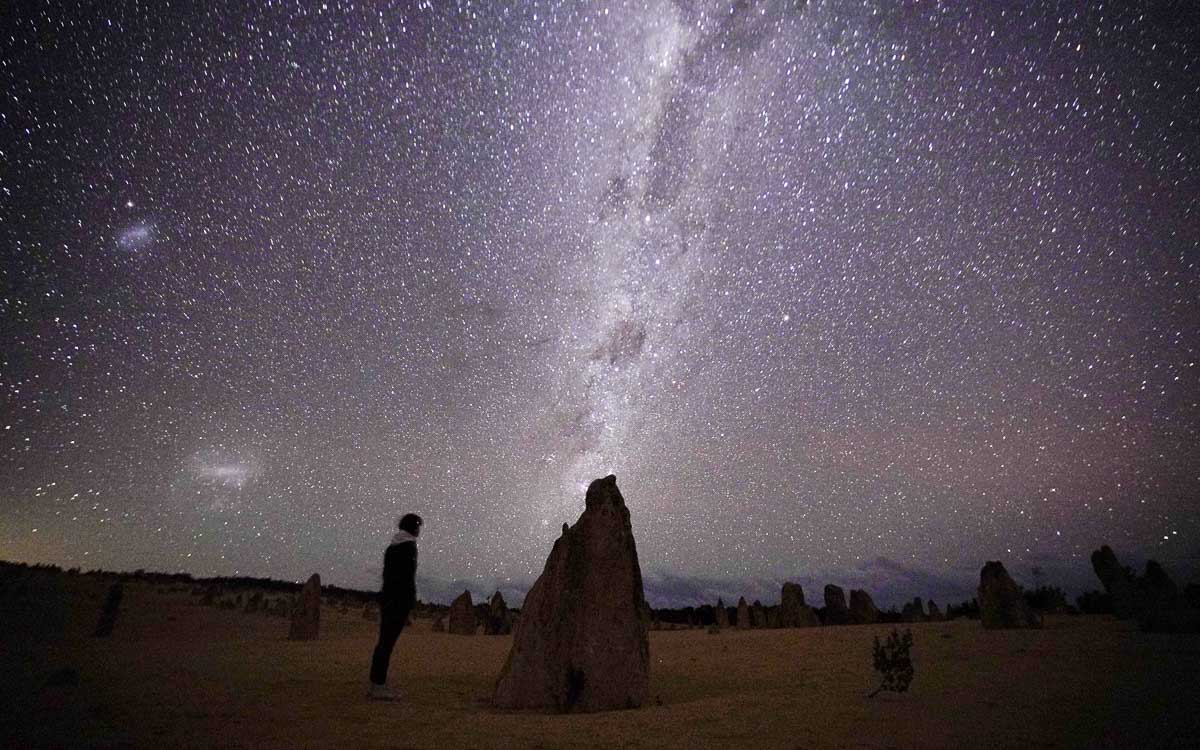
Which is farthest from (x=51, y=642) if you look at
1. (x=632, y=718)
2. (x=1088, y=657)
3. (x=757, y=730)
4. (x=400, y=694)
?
(x=1088, y=657)

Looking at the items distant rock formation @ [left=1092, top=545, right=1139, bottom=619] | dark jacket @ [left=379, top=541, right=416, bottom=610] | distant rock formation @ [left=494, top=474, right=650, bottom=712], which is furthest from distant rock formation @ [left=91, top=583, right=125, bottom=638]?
distant rock formation @ [left=1092, top=545, right=1139, bottom=619]

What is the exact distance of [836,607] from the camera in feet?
108

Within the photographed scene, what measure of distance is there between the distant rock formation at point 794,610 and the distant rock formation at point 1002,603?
491 inches

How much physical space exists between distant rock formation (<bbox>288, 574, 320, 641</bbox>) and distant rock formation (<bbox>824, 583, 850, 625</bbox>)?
2654 cm

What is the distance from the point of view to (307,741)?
529 centimetres

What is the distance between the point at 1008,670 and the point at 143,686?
13.6m

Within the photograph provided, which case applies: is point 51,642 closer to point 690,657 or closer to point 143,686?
point 143,686

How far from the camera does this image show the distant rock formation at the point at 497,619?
3119 centimetres

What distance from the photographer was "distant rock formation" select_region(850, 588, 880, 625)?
1251 inches

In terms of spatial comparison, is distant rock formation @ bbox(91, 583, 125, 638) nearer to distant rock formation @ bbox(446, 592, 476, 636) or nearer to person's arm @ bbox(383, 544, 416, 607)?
distant rock formation @ bbox(446, 592, 476, 636)

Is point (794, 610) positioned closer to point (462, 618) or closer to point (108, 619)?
point (462, 618)

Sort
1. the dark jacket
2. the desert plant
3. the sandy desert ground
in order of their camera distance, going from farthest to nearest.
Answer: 1. the dark jacket
2. the desert plant
3. the sandy desert ground

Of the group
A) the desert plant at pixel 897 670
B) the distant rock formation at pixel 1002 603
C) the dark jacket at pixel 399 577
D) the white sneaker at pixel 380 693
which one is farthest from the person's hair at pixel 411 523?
the distant rock formation at pixel 1002 603

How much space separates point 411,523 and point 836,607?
103 ft
